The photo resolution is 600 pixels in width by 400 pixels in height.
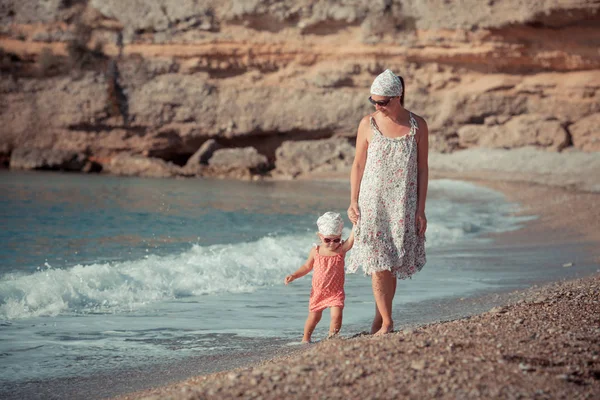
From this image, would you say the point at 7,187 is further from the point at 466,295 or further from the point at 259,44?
the point at 466,295

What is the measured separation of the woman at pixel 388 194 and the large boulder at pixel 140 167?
20.2 meters

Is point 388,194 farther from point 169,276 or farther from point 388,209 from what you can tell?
point 169,276

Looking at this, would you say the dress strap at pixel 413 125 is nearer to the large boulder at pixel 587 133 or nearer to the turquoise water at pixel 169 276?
the turquoise water at pixel 169 276

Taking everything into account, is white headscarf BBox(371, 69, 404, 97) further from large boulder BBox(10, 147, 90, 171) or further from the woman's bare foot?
large boulder BBox(10, 147, 90, 171)

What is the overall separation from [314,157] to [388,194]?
824 inches

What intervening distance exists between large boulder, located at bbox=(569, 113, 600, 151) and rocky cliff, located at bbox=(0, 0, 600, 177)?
0.46 ft

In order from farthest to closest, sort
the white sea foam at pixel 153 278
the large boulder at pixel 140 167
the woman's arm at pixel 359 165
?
the large boulder at pixel 140 167
the white sea foam at pixel 153 278
the woman's arm at pixel 359 165

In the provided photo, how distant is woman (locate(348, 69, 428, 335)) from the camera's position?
4.68 metres

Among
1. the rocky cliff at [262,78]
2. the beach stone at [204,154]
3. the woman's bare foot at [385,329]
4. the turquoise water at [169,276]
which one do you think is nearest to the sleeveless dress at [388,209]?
the woman's bare foot at [385,329]

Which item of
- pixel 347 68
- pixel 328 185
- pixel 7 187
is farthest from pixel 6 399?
pixel 347 68

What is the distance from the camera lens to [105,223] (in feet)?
40.1

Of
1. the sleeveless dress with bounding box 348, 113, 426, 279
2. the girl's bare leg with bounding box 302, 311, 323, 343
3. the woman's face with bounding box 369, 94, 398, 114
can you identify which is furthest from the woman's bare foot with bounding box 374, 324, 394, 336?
the woman's face with bounding box 369, 94, 398, 114

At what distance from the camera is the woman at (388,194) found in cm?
468

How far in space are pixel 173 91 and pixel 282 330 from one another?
2196 cm
